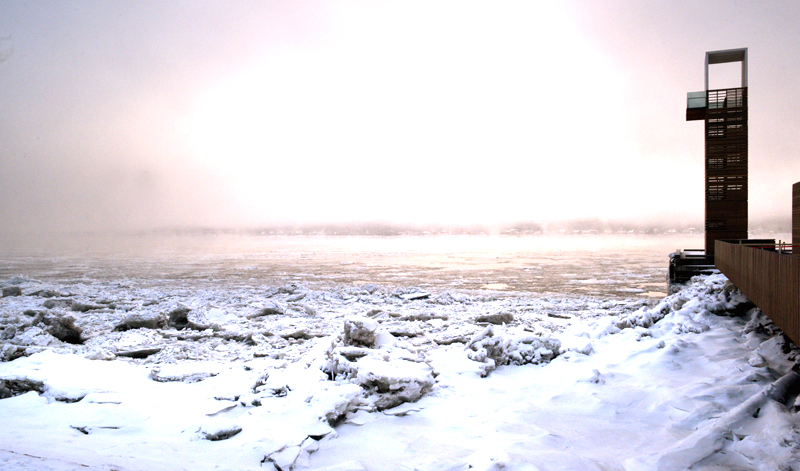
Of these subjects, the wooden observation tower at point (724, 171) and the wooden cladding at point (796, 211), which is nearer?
the wooden cladding at point (796, 211)

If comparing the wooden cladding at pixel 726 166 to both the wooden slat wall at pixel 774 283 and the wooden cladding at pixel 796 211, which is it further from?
the wooden slat wall at pixel 774 283

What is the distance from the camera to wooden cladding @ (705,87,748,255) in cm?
1717

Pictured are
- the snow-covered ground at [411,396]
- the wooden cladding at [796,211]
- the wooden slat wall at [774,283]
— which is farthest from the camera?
the wooden cladding at [796,211]

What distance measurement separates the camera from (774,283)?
5086 millimetres

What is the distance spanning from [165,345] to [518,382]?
7516 mm

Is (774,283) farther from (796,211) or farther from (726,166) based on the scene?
(726,166)

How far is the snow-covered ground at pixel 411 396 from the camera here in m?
4.55

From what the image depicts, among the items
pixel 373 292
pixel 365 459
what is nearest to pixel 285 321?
pixel 373 292

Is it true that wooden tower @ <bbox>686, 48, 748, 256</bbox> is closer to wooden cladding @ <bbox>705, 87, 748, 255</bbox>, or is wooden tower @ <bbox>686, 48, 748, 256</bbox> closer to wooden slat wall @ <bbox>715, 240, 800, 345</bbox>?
wooden cladding @ <bbox>705, 87, 748, 255</bbox>

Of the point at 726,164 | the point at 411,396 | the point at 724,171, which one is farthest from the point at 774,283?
the point at 726,164

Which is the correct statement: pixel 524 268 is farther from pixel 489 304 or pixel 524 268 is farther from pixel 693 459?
pixel 693 459

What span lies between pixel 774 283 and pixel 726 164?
51.3 feet

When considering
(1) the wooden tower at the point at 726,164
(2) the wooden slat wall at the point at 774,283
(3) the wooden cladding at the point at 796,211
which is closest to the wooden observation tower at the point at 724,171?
(1) the wooden tower at the point at 726,164

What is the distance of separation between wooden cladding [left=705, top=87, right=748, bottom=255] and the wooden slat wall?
12.0 m
